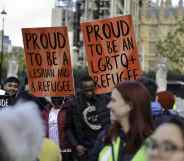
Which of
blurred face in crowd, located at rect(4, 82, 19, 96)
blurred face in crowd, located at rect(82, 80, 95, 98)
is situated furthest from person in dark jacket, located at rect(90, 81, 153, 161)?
blurred face in crowd, located at rect(4, 82, 19, 96)

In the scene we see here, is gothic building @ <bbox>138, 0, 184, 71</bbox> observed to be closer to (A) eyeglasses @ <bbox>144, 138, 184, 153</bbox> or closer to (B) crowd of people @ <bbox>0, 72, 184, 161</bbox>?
(B) crowd of people @ <bbox>0, 72, 184, 161</bbox>

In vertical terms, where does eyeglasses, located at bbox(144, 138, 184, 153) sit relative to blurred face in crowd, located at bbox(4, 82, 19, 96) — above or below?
above

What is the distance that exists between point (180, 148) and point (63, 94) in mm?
7669

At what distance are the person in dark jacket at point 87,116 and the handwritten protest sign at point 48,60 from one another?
5.15 ft

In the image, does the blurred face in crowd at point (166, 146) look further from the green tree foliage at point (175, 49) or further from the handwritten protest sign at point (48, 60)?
the green tree foliage at point (175, 49)

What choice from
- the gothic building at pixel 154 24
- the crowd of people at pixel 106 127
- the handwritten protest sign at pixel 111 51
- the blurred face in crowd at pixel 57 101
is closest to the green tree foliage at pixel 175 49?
the gothic building at pixel 154 24

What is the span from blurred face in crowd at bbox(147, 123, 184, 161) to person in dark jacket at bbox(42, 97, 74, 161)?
6.13m

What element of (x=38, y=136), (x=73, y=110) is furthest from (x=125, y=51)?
(x=38, y=136)

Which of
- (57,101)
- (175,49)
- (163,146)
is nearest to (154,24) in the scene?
(175,49)

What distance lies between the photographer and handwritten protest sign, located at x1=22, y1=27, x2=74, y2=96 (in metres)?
11.3

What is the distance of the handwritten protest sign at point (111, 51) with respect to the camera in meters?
10.9

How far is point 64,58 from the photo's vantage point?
11617 mm

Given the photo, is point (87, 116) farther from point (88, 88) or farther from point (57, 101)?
point (57, 101)

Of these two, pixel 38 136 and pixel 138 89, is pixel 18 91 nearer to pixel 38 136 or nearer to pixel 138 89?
pixel 138 89
